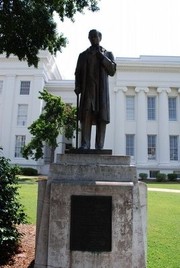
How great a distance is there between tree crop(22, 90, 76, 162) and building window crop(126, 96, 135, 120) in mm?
10510

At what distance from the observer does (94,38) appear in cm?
539

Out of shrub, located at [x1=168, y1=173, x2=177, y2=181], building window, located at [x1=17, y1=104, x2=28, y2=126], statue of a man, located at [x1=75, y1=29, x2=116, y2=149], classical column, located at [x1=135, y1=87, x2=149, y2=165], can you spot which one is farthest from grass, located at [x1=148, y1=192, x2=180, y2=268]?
building window, located at [x1=17, y1=104, x2=28, y2=126]

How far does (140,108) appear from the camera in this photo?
37.8 metres

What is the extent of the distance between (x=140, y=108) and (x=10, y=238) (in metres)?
33.7

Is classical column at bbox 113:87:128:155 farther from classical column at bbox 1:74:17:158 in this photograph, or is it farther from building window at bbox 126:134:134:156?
classical column at bbox 1:74:17:158

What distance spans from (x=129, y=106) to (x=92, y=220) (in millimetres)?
34964

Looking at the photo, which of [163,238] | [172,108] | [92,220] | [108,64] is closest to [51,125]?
[172,108]

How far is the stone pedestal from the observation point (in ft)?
14.4

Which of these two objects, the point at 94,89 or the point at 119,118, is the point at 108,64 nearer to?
the point at 94,89

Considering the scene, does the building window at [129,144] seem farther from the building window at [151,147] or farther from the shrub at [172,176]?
the shrub at [172,176]

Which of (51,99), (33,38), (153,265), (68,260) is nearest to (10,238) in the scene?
(68,260)

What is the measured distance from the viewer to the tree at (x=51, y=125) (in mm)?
28672

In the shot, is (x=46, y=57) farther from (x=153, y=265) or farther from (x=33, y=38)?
(x=153, y=265)

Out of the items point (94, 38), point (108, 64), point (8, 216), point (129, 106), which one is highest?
point (129, 106)
